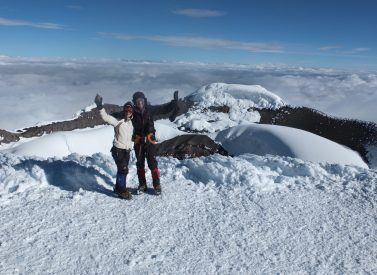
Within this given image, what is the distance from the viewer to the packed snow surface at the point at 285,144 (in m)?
12.7

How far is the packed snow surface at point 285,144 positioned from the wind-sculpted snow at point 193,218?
528cm

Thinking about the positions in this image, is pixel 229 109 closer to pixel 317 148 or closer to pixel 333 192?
pixel 317 148

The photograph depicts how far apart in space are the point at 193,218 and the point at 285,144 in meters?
8.76

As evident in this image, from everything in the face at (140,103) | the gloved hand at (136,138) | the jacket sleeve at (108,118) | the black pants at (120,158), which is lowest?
the black pants at (120,158)

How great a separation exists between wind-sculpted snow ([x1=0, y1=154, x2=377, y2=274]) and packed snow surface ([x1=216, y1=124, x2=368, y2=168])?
5283 millimetres

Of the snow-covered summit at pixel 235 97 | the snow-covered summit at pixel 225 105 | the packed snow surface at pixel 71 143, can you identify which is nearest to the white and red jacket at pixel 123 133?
the packed snow surface at pixel 71 143

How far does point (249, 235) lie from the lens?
5148 millimetres

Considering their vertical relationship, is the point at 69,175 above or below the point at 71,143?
above

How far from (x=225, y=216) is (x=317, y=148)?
826 centimetres

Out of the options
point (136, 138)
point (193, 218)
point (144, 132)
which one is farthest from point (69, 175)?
point (193, 218)

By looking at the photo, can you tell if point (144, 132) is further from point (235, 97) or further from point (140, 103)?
point (235, 97)

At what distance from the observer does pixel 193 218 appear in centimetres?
565

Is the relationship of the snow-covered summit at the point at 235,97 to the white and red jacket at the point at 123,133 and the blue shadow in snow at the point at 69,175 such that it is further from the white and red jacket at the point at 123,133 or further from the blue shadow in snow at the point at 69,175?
the white and red jacket at the point at 123,133

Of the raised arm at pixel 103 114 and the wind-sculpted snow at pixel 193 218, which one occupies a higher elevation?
the raised arm at pixel 103 114
